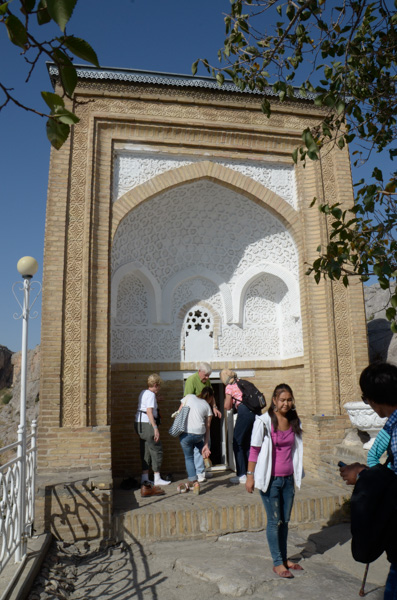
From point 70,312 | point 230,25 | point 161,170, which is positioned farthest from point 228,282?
point 230,25

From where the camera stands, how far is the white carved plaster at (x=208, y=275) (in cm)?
682

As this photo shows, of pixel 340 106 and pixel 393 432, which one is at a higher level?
pixel 340 106

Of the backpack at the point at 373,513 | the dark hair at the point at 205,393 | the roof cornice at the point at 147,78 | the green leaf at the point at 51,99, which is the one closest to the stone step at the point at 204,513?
the dark hair at the point at 205,393

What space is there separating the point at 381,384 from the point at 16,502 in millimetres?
2841

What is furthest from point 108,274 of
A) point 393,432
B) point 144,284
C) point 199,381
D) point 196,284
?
point 393,432

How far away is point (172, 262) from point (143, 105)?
2226 mm

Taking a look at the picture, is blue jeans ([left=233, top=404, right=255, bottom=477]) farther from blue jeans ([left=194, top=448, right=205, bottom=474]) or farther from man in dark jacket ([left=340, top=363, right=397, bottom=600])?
man in dark jacket ([left=340, top=363, right=397, bottom=600])

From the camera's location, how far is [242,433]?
5.63 meters

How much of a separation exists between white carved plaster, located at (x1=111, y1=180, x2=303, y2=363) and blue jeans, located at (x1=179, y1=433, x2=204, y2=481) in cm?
184

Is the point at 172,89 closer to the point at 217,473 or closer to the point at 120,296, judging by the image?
the point at 120,296

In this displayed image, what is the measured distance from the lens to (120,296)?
22.8ft

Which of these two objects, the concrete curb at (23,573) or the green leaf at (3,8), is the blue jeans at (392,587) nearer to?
the concrete curb at (23,573)

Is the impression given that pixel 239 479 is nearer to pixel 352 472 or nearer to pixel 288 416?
pixel 288 416

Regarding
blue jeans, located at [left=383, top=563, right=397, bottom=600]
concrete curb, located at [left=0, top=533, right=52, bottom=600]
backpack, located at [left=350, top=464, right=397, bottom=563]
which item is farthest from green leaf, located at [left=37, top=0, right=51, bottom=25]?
concrete curb, located at [left=0, top=533, right=52, bottom=600]
